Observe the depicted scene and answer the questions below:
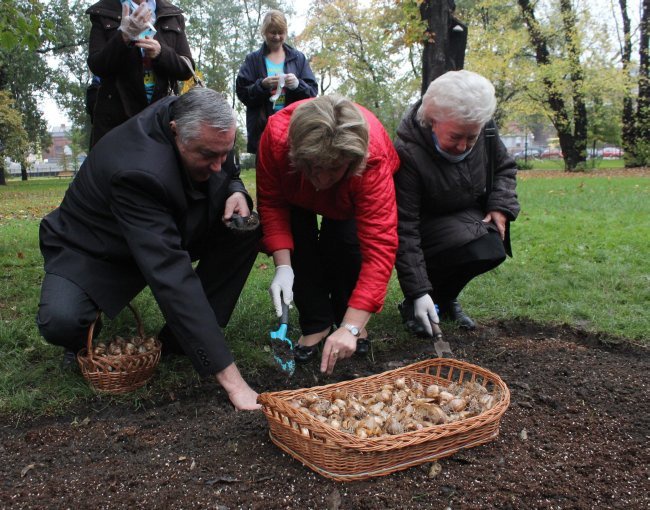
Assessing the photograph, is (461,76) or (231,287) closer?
(461,76)

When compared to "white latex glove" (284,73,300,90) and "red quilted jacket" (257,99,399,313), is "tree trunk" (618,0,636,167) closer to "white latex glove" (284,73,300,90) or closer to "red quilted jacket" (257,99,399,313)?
"white latex glove" (284,73,300,90)

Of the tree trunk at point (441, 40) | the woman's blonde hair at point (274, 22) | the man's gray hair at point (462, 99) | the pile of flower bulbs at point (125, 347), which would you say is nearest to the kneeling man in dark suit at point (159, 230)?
the pile of flower bulbs at point (125, 347)

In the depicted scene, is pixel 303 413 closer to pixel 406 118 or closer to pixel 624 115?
pixel 406 118

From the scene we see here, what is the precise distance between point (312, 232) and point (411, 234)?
569 mm

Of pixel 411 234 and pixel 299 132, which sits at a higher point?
pixel 299 132

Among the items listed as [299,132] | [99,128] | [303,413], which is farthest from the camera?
[99,128]

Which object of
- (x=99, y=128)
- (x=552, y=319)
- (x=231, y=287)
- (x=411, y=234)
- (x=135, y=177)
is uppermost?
(x=99, y=128)

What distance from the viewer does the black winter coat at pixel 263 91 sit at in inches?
166

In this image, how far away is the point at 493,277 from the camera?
486 cm

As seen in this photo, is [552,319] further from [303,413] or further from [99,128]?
[99,128]

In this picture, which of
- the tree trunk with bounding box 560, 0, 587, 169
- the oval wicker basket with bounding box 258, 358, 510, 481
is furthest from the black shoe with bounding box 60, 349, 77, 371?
the tree trunk with bounding box 560, 0, 587, 169

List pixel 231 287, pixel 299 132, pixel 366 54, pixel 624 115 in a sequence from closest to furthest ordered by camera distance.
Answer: pixel 299 132 < pixel 231 287 < pixel 624 115 < pixel 366 54

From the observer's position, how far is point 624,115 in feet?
69.7

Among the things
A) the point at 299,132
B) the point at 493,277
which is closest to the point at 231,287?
the point at 299,132
